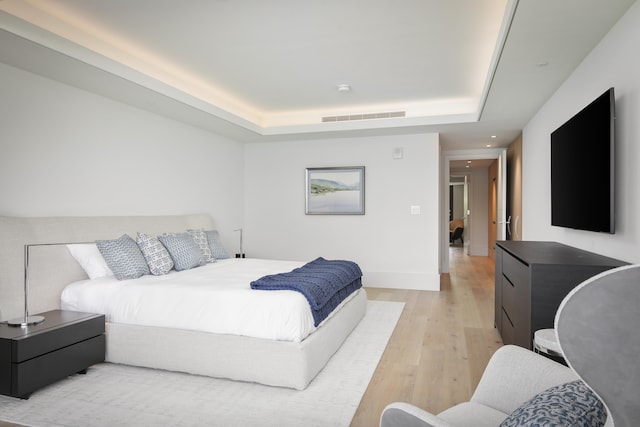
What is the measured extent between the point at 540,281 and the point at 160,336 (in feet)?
8.31

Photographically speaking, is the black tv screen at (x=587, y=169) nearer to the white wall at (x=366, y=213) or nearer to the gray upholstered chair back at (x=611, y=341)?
the gray upholstered chair back at (x=611, y=341)

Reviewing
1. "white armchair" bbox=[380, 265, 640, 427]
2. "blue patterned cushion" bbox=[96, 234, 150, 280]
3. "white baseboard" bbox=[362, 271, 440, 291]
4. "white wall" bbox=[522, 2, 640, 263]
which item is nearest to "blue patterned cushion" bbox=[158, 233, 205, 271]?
"blue patterned cushion" bbox=[96, 234, 150, 280]

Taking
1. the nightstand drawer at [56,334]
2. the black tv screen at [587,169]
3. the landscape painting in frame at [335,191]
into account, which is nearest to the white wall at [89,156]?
the nightstand drawer at [56,334]

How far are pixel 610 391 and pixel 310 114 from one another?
5714mm

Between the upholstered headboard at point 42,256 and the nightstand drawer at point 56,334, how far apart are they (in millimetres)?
219

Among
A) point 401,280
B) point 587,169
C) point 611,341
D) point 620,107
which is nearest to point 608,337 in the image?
point 611,341

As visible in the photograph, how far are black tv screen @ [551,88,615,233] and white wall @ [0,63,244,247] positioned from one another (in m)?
4.05

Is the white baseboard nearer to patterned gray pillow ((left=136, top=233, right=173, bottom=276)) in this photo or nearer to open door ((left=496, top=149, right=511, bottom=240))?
open door ((left=496, top=149, right=511, bottom=240))

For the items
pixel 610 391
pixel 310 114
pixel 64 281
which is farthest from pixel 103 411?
pixel 310 114

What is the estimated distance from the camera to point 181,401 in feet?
8.49

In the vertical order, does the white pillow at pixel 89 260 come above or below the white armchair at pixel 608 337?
below

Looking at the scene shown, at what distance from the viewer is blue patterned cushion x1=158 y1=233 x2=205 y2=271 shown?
4031mm

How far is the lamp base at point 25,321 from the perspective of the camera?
279cm

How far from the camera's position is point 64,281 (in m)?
3.44
